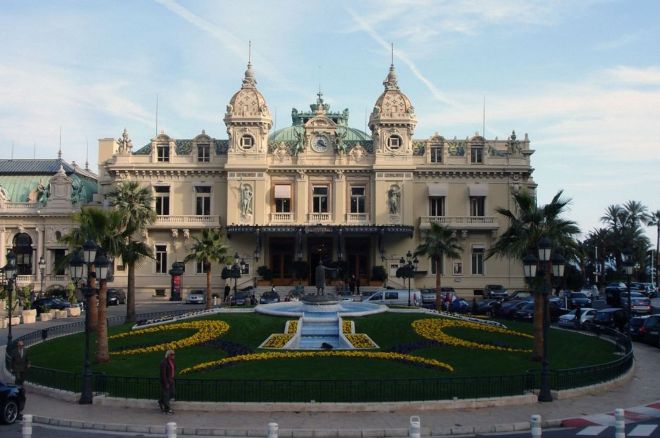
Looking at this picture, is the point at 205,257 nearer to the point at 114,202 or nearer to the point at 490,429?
the point at 114,202

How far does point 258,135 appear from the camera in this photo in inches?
2872

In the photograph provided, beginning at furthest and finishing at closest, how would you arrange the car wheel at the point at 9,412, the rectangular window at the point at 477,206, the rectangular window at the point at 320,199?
the rectangular window at the point at 477,206
the rectangular window at the point at 320,199
the car wheel at the point at 9,412

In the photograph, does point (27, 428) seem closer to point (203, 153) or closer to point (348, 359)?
point (348, 359)

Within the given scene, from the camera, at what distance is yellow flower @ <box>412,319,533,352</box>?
34.3 m

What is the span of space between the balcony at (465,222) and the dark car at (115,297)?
29.6 metres

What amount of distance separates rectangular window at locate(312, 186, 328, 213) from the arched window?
30.6 m

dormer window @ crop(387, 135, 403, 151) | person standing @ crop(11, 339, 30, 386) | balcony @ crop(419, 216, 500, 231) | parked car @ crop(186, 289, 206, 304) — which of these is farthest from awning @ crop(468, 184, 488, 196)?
person standing @ crop(11, 339, 30, 386)

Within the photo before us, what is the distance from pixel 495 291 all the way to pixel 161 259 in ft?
108

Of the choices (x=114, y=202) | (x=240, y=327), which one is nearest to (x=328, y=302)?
(x=240, y=327)

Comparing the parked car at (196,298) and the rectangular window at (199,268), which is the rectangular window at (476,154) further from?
the parked car at (196,298)

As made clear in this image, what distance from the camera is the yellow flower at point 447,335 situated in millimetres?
34281

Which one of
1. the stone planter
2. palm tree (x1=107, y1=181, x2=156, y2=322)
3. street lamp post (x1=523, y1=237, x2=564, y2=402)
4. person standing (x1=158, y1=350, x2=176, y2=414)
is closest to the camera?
person standing (x1=158, y1=350, x2=176, y2=414)

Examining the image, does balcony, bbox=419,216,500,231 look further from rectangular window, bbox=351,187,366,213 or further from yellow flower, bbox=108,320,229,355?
yellow flower, bbox=108,320,229,355

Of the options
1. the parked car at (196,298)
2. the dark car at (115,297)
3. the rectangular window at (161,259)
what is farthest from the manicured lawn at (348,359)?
the rectangular window at (161,259)
